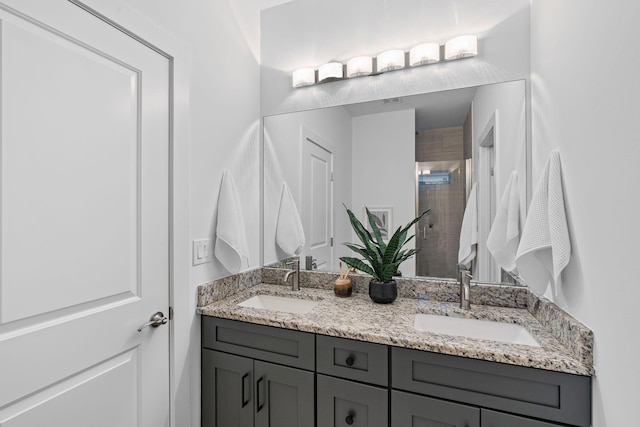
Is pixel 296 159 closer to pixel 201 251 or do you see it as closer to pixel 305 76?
pixel 305 76

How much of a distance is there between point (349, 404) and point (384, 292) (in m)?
0.53

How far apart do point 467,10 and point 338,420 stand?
2.00 meters

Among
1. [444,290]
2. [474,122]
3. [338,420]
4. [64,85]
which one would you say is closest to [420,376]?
[338,420]

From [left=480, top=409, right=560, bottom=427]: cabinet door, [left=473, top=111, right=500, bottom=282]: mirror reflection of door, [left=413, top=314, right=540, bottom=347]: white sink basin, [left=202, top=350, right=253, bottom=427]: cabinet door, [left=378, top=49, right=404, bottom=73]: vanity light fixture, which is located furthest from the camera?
[left=378, top=49, right=404, bottom=73]: vanity light fixture

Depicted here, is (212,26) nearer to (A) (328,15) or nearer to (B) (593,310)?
(A) (328,15)

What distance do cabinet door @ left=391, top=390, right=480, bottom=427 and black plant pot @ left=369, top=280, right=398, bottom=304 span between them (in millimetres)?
464

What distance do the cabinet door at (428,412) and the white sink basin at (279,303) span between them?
64 cm

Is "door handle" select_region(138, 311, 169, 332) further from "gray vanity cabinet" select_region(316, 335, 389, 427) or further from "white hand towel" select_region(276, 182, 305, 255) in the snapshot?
"white hand towel" select_region(276, 182, 305, 255)

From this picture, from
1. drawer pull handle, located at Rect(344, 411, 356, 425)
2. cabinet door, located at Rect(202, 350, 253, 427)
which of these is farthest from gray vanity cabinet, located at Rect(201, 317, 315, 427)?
drawer pull handle, located at Rect(344, 411, 356, 425)

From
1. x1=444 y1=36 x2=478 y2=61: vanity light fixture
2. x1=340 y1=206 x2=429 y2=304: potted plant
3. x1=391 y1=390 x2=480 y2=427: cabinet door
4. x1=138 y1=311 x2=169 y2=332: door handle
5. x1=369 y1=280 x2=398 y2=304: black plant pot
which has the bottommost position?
x1=391 y1=390 x2=480 y2=427: cabinet door

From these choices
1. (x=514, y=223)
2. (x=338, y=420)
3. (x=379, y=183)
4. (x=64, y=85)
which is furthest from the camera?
(x=379, y=183)

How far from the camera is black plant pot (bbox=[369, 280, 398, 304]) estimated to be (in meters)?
1.56

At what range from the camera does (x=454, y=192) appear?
1.63m

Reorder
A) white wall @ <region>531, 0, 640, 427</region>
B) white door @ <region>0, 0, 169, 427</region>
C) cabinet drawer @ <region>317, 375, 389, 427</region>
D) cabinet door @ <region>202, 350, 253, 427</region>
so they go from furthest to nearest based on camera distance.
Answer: cabinet door @ <region>202, 350, 253, 427</region>
cabinet drawer @ <region>317, 375, 389, 427</region>
white door @ <region>0, 0, 169, 427</region>
white wall @ <region>531, 0, 640, 427</region>
